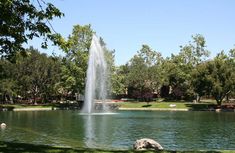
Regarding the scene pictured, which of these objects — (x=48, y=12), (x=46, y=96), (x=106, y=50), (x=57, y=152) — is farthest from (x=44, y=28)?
(x=46, y=96)

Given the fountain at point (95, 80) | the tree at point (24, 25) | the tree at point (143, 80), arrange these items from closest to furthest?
the tree at point (24, 25) → the fountain at point (95, 80) → the tree at point (143, 80)

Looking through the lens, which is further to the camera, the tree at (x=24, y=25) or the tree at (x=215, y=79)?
the tree at (x=215, y=79)

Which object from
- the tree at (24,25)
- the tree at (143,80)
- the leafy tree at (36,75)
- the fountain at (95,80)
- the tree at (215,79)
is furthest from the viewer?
the tree at (143,80)

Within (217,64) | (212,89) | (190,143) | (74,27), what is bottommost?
(190,143)

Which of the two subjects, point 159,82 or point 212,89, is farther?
point 159,82

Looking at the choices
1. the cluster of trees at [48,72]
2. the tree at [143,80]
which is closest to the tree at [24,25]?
the cluster of trees at [48,72]

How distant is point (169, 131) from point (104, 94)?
4266 cm

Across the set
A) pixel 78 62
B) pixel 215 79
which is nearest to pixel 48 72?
pixel 78 62

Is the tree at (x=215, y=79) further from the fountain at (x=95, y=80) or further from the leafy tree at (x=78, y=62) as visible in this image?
the leafy tree at (x=78, y=62)

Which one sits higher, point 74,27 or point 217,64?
point 74,27

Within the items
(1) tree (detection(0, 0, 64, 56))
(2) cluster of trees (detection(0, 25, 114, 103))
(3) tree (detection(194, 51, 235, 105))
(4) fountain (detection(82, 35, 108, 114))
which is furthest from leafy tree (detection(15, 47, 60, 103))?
(1) tree (detection(0, 0, 64, 56))

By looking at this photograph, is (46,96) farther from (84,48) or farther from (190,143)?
(190,143)

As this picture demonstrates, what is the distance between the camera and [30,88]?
298 ft

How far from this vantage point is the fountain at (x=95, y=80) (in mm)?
70938
